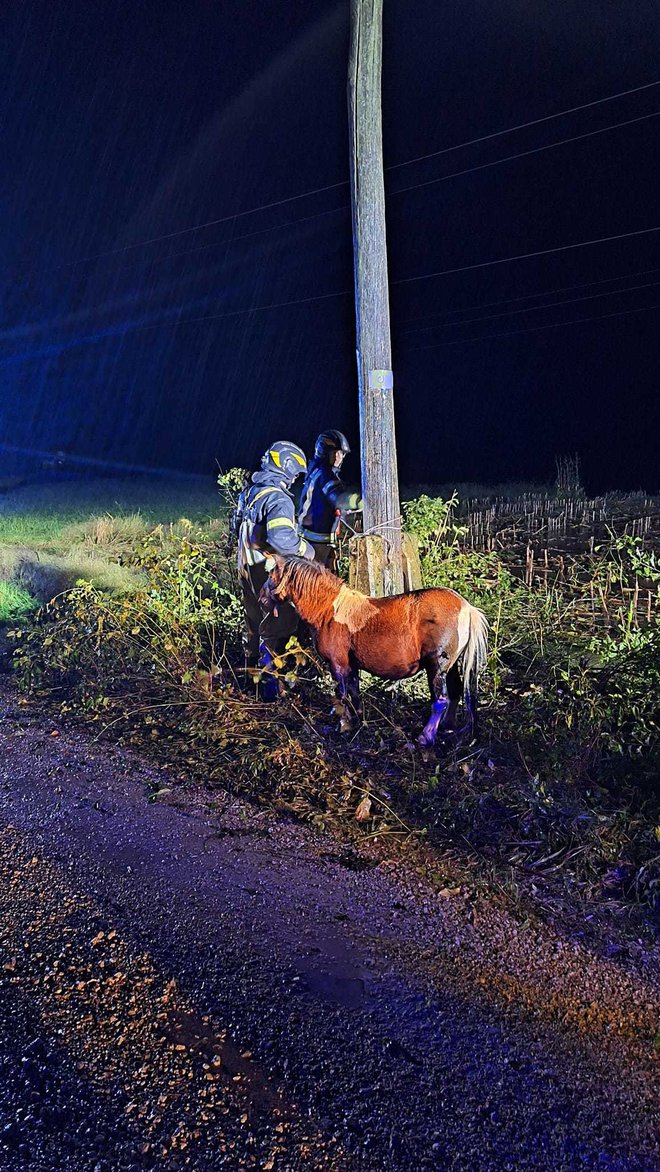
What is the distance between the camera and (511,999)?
281 centimetres

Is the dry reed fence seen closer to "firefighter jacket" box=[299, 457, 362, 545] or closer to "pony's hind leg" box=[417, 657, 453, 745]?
"pony's hind leg" box=[417, 657, 453, 745]

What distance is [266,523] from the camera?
238 inches

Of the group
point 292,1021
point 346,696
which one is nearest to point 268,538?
point 346,696

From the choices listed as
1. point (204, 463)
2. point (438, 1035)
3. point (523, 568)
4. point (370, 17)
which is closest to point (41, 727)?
point (438, 1035)

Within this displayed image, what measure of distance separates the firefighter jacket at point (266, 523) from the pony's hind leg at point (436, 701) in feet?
4.94

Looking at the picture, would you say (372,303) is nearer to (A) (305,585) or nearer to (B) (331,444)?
(B) (331,444)

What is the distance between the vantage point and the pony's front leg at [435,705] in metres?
4.95

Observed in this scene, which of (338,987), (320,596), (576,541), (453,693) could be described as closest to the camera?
(338,987)

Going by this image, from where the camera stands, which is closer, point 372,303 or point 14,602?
point 372,303

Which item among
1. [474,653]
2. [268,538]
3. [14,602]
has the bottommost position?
[14,602]

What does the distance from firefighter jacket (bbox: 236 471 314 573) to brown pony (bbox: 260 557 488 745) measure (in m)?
0.53

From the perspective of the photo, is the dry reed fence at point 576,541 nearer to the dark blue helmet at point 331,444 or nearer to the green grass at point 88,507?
the dark blue helmet at point 331,444

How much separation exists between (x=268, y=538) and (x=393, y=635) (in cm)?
155

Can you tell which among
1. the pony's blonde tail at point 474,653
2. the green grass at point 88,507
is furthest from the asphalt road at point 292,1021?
the green grass at point 88,507
